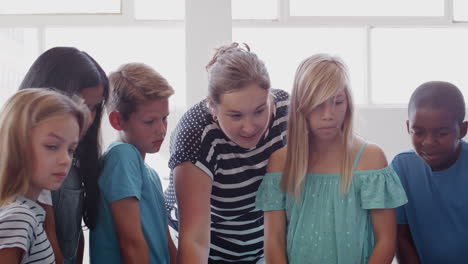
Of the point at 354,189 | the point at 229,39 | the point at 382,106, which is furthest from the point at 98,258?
the point at 382,106

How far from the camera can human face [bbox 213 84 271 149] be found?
4.54 ft

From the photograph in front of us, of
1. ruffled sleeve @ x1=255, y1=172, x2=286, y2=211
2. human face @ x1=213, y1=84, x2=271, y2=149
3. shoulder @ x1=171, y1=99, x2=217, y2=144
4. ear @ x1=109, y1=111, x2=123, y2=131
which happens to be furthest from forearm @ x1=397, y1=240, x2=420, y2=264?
ear @ x1=109, y1=111, x2=123, y2=131

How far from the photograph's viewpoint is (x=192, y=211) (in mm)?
1425

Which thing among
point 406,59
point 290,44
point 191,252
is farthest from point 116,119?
point 406,59

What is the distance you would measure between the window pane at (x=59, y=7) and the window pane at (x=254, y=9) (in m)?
0.89

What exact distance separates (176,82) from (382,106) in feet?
5.21

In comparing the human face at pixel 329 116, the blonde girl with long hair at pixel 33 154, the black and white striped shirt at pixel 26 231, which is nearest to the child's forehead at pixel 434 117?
the human face at pixel 329 116

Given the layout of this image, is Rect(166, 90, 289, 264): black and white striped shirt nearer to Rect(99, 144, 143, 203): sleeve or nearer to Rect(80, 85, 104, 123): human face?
Rect(99, 144, 143, 203): sleeve

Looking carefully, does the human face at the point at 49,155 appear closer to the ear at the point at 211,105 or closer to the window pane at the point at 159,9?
the ear at the point at 211,105

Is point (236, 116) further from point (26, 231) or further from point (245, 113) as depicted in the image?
point (26, 231)

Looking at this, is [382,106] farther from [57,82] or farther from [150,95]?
[57,82]

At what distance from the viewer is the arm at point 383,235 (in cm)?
140

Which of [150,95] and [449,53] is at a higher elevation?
[449,53]

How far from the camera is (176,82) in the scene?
373cm
